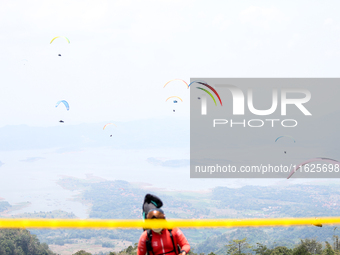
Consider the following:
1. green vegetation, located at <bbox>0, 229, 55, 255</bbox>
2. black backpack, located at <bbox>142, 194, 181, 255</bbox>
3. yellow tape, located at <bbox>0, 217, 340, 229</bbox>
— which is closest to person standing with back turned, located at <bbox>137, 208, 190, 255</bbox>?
black backpack, located at <bbox>142, 194, 181, 255</bbox>

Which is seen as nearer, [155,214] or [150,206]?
[155,214]

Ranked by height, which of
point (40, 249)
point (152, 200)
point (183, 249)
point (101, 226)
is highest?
point (152, 200)

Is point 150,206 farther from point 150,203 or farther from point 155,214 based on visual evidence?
point 155,214

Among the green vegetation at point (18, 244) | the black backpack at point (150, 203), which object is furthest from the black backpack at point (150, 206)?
the green vegetation at point (18, 244)

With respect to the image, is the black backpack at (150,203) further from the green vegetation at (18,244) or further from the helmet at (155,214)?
the green vegetation at (18,244)

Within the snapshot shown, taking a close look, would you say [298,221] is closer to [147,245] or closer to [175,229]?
[175,229]

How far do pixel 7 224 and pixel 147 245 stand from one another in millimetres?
2269

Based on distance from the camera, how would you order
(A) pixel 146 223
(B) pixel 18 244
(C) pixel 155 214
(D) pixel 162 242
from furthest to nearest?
(B) pixel 18 244 < (D) pixel 162 242 < (C) pixel 155 214 < (A) pixel 146 223

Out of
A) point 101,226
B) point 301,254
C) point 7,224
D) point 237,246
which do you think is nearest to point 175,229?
point 101,226

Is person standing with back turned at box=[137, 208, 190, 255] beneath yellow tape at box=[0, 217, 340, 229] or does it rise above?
beneath

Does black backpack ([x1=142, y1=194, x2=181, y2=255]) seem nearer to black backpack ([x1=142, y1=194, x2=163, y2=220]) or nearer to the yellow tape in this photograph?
black backpack ([x1=142, y1=194, x2=163, y2=220])

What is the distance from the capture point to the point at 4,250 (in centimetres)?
10681

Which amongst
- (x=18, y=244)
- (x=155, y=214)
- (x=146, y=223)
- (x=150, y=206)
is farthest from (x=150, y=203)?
(x=18, y=244)

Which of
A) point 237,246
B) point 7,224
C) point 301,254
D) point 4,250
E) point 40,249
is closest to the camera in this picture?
point 7,224
